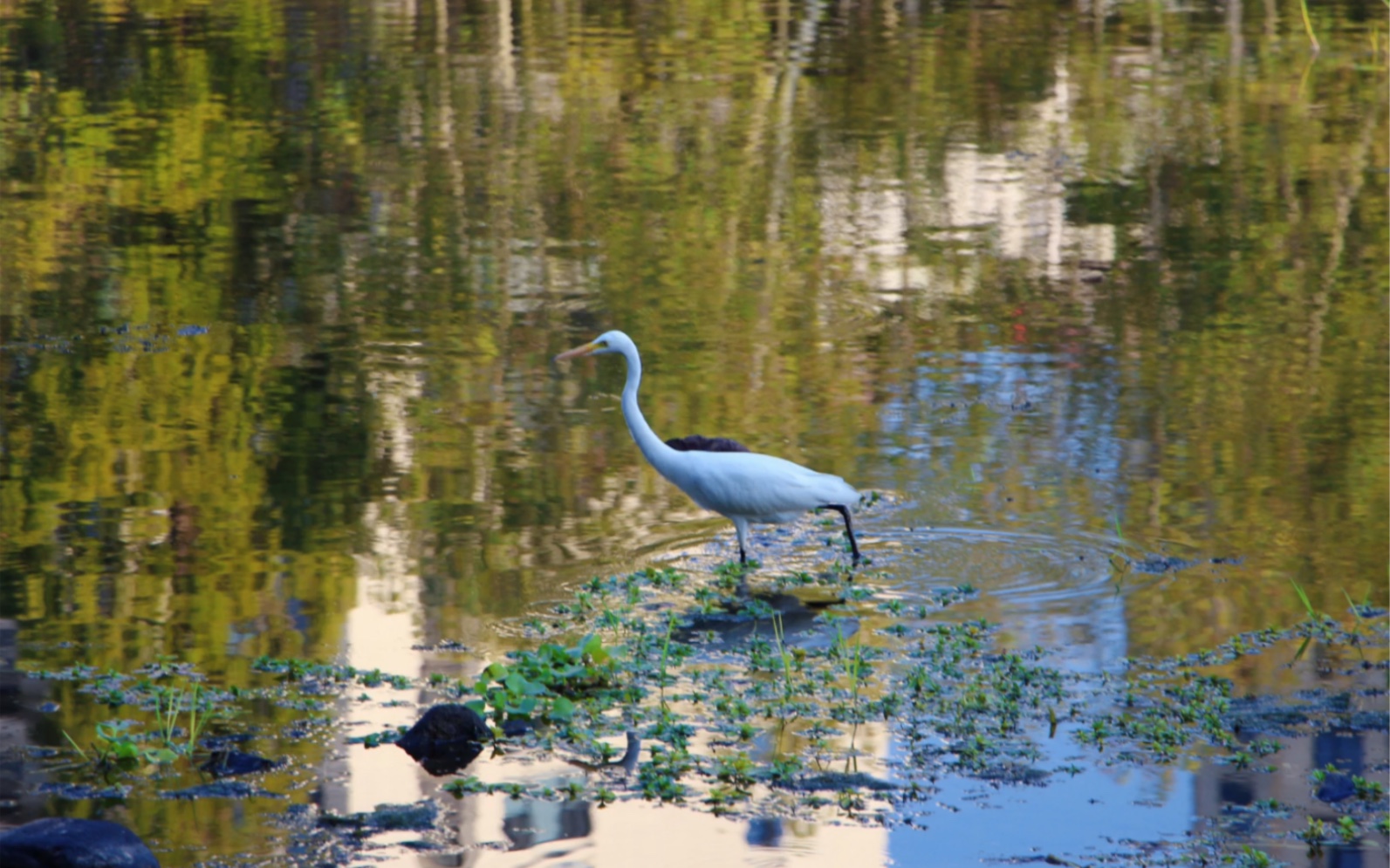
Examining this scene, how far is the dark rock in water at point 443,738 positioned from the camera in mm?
6090

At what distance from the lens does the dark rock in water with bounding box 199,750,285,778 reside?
5949 mm

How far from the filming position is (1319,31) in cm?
2316

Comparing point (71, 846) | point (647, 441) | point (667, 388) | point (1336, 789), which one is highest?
point (647, 441)

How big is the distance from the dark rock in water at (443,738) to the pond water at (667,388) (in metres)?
0.09

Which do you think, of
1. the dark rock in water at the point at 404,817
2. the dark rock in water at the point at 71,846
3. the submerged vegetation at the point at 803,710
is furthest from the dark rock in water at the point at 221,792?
the dark rock in water at the point at 71,846

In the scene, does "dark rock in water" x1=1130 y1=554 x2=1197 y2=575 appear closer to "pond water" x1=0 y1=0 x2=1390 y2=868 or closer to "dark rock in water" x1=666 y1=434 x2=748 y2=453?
"pond water" x1=0 y1=0 x2=1390 y2=868

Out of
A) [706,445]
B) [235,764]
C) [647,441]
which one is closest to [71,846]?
[235,764]

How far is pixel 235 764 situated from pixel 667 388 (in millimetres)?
4956

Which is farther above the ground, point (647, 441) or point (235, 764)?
point (647, 441)

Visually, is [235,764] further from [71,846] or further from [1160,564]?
[1160,564]

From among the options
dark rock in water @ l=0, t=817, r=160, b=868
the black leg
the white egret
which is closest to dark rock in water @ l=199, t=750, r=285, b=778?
dark rock in water @ l=0, t=817, r=160, b=868

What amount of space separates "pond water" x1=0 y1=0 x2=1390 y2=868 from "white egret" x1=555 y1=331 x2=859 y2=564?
280mm

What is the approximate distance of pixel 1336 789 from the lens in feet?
18.9

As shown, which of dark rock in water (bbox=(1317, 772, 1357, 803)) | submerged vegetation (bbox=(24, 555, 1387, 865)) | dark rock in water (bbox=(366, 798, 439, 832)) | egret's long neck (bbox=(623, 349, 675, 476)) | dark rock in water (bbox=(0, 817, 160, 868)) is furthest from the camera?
egret's long neck (bbox=(623, 349, 675, 476))
